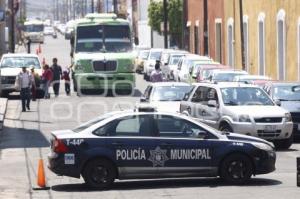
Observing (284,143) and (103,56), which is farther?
(103,56)

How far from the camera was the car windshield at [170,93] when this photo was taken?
30.4m

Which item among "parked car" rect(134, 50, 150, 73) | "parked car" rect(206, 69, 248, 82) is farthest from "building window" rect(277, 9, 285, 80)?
"parked car" rect(134, 50, 150, 73)

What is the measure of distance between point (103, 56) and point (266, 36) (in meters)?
9.37

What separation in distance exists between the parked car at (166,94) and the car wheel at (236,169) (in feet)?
35.5

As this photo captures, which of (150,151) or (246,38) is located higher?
(246,38)

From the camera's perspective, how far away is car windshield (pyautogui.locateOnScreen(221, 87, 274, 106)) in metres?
25.6

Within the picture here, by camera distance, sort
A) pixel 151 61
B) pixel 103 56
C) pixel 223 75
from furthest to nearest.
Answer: pixel 151 61 → pixel 103 56 → pixel 223 75

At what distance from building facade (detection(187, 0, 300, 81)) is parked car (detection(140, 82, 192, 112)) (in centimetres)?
1290

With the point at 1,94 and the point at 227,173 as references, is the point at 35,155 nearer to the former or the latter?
the point at 227,173

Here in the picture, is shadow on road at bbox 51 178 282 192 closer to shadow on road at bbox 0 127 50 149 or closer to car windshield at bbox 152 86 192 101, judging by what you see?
shadow on road at bbox 0 127 50 149

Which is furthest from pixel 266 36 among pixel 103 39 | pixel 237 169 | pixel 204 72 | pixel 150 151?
pixel 150 151

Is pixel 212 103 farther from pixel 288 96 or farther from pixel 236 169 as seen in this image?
pixel 236 169

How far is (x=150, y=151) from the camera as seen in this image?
59.7 ft

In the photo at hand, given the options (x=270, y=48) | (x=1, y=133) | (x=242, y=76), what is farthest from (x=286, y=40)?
(x=1, y=133)
